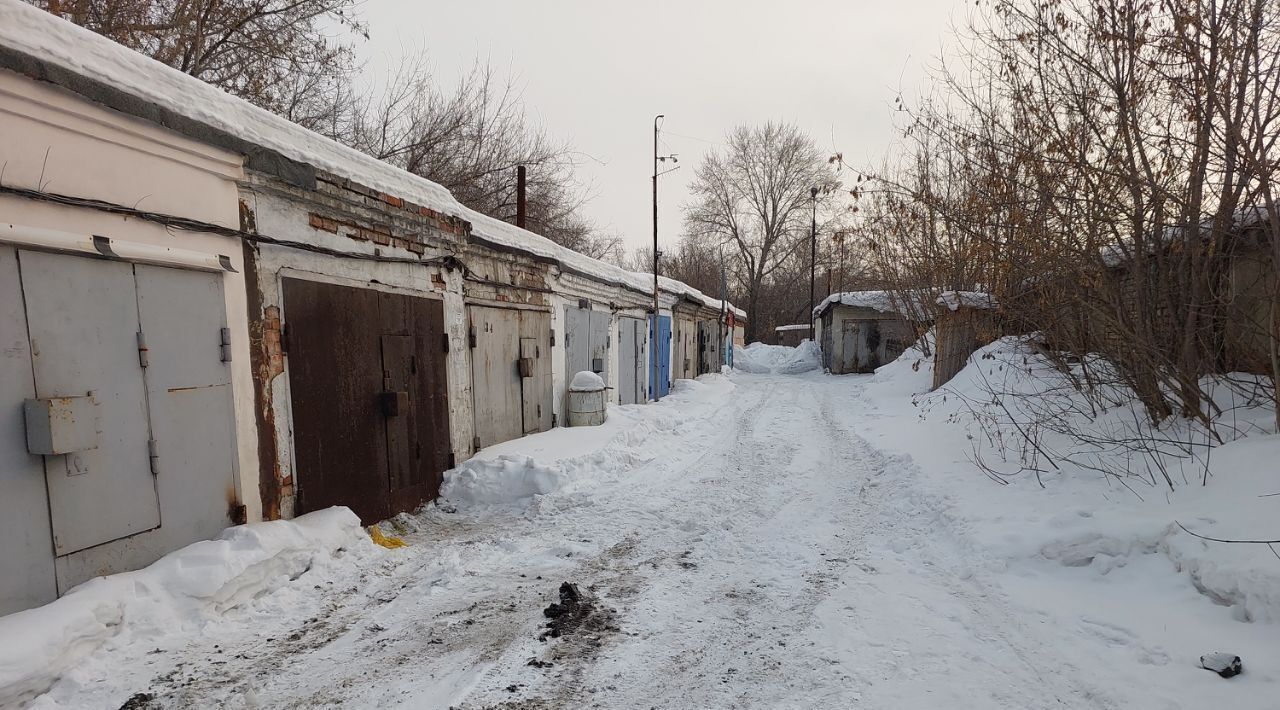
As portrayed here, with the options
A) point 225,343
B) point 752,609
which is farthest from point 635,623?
point 225,343

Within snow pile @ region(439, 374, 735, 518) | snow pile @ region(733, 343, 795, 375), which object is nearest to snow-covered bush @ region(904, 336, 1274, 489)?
snow pile @ region(439, 374, 735, 518)

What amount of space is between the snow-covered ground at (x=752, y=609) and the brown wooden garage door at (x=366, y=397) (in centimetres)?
46

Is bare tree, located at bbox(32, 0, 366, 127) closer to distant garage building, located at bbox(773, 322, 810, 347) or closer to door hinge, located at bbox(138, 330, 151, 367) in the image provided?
door hinge, located at bbox(138, 330, 151, 367)

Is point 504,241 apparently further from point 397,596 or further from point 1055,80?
point 1055,80

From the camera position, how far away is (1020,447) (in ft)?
19.4

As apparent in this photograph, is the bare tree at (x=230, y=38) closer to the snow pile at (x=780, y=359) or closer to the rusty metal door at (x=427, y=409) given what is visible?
the rusty metal door at (x=427, y=409)

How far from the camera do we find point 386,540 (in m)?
4.71

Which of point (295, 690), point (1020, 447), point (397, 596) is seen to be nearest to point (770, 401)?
point (1020, 447)

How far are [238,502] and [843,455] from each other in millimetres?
6799

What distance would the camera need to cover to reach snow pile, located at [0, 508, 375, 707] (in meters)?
2.48

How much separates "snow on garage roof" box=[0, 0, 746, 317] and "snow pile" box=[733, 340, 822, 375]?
22489 mm

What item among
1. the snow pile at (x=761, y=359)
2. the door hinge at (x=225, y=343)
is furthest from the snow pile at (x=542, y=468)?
the snow pile at (x=761, y=359)

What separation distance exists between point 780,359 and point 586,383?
71.2 feet

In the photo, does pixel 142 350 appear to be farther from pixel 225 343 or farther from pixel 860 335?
pixel 860 335
